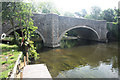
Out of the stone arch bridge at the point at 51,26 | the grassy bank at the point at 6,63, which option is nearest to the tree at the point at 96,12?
the stone arch bridge at the point at 51,26

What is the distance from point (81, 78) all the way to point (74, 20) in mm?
12779

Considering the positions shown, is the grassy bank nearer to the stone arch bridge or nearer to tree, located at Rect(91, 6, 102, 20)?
the stone arch bridge

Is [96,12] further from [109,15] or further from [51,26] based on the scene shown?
[51,26]

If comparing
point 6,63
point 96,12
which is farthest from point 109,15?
point 6,63

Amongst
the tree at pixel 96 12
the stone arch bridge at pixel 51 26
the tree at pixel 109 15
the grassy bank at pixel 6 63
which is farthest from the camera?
the tree at pixel 96 12

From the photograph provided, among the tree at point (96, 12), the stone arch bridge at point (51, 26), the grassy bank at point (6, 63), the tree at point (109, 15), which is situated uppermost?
the tree at point (96, 12)

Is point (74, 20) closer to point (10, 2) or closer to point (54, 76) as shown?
point (10, 2)

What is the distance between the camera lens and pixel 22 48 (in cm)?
816

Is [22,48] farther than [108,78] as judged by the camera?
Yes

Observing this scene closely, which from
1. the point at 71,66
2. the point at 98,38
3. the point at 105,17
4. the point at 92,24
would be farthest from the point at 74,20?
the point at 105,17

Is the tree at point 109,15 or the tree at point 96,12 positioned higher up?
the tree at point 96,12

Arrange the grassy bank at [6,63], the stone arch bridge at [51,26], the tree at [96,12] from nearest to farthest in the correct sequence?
the grassy bank at [6,63]
the stone arch bridge at [51,26]
the tree at [96,12]

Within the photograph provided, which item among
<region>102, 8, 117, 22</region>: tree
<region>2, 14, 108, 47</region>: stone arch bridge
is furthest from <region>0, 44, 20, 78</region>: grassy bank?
<region>102, 8, 117, 22</region>: tree

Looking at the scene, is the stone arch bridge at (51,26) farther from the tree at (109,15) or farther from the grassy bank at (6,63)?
the tree at (109,15)
